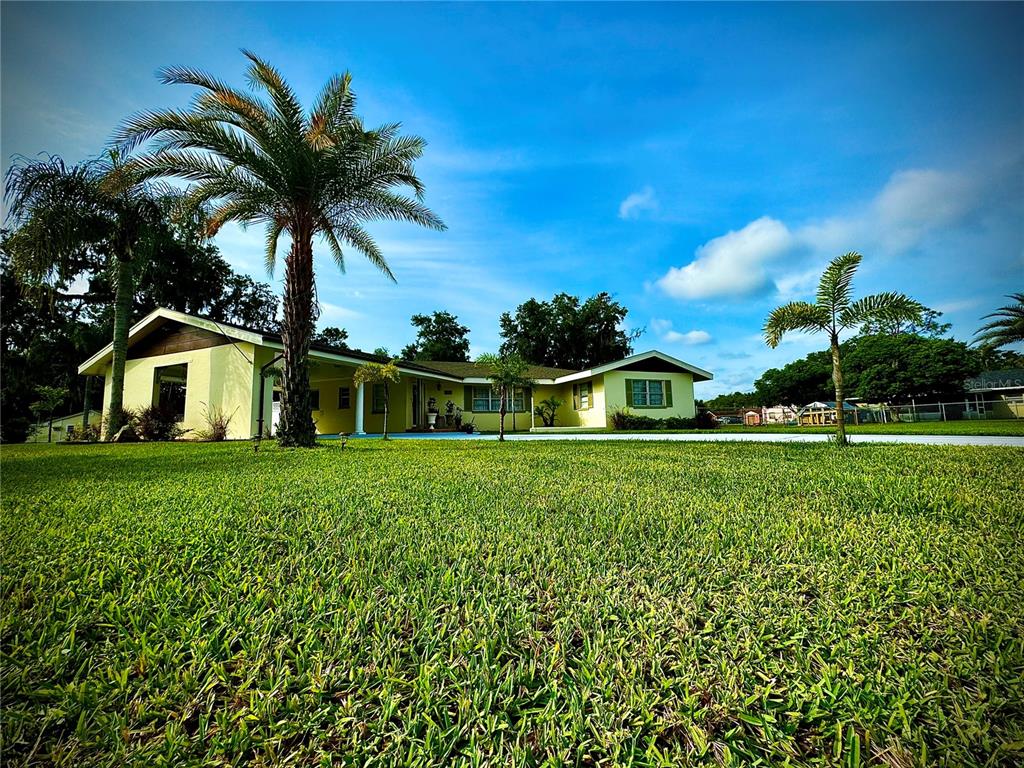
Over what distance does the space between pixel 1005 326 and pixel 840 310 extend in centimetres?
1851

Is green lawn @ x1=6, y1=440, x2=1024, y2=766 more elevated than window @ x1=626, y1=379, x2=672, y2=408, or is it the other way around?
window @ x1=626, y1=379, x2=672, y2=408

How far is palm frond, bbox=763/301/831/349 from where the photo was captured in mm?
9273

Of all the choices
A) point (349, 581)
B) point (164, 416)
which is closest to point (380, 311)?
point (164, 416)

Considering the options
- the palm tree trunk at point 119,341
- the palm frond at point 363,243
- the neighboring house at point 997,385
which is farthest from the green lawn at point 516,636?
the neighboring house at point 997,385

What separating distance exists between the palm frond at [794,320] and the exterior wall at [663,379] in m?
10.1

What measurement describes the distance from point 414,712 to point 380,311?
1451 cm

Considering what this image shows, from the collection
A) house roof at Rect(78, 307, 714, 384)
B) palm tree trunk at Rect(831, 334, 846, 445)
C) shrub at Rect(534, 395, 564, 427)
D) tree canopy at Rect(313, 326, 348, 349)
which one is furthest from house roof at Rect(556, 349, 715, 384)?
tree canopy at Rect(313, 326, 348, 349)

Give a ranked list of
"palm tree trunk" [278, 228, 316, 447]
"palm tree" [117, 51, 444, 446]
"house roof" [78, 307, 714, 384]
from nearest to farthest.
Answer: "palm tree" [117, 51, 444, 446] → "palm tree trunk" [278, 228, 316, 447] → "house roof" [78, 307, 714, 384]

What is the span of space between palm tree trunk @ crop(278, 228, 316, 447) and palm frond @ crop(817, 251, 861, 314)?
37.1ft

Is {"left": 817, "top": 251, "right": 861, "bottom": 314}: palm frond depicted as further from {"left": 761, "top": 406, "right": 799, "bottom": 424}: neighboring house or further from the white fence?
{"left": 761, "top": 406, "right": 799, "bottom": 424}: neighboring house

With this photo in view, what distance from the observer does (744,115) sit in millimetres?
9203

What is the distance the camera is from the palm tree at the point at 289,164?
8086 millimetres

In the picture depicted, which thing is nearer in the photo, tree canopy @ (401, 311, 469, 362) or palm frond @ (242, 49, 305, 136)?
palm frond @ (242, 49, 305, 136)

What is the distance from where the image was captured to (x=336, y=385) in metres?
19.5
